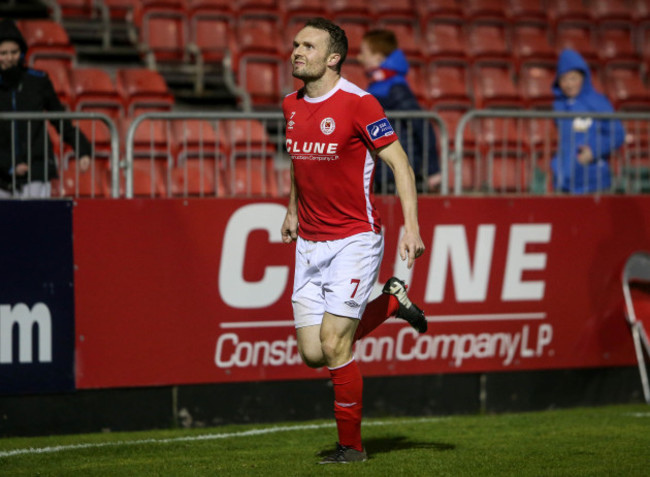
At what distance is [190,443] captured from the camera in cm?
706

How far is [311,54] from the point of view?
5.88 m

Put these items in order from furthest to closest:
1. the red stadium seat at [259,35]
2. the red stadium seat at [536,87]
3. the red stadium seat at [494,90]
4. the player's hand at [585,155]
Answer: the red stadium seat at [536,87] < the red stadium seat at [494,90] < the red stadium seat at [259,35] < the player's hand at [585,155]

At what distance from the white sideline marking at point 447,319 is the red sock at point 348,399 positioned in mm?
2184

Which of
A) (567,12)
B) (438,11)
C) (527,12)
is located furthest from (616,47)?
(438,11)

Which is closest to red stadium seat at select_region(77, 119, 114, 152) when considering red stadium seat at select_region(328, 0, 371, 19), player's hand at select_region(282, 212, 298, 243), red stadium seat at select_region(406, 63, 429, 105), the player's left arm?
player's hand at select_region(282, 212, 298, 243)

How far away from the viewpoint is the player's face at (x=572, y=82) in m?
9.85

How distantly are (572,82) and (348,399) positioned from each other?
16.0ft

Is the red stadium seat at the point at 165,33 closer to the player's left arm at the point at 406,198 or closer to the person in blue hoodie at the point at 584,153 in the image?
the person in blue hoodie at the point at 584,153

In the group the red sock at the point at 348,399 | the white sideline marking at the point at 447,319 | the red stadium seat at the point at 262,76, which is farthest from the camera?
the red stadium seat at the point at 262,76

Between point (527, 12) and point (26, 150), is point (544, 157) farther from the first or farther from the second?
point (527, 12)

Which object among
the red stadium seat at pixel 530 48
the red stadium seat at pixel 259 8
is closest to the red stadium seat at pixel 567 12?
the red stadium seat at pixel 530 48

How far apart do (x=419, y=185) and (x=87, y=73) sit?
3958 mm

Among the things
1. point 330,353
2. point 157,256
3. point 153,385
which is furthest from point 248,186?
point 330,353

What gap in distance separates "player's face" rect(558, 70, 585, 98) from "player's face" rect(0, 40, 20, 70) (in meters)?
4.57
